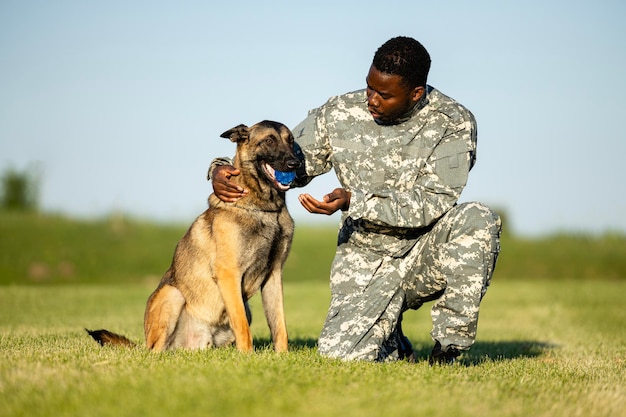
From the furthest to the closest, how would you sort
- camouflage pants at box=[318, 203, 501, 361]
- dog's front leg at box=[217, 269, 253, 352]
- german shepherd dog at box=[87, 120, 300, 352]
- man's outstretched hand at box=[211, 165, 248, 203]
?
1. man's outstretched hand at box=[211, 165, 248, 203]
2. german shepherd dog at box=[87, 120, 300, 352]
3. dog's front leg at box=[217, 269, 253, 352]
4. camouflage pants at box=[318, 203, 501, 361]

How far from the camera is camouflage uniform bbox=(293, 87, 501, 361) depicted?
5.61m

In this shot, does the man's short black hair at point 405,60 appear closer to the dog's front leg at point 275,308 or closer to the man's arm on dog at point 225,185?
the man's arm on dog at point 225,185

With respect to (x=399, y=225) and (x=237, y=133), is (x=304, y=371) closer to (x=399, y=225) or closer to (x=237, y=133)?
(x=399, y=225)

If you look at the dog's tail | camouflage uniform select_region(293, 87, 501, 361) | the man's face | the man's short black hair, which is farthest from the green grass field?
the man's short black hair

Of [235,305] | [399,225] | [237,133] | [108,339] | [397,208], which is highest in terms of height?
[237,133]

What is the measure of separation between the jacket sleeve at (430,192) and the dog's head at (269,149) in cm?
76

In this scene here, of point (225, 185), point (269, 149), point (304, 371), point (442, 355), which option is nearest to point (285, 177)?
point (269, 149)

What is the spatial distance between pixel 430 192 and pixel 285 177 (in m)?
1.24

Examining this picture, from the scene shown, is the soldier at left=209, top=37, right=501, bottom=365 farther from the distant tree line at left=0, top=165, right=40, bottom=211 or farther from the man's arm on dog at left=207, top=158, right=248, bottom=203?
the distant tree line at left=0, top=165, right=40, bottom=211

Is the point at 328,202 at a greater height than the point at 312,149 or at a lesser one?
lesser

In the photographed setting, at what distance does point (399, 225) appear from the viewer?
18.8ft

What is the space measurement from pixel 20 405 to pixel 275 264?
285 centimetres

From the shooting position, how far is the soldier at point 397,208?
561cm

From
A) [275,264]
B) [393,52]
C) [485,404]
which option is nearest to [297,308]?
[275,264]
